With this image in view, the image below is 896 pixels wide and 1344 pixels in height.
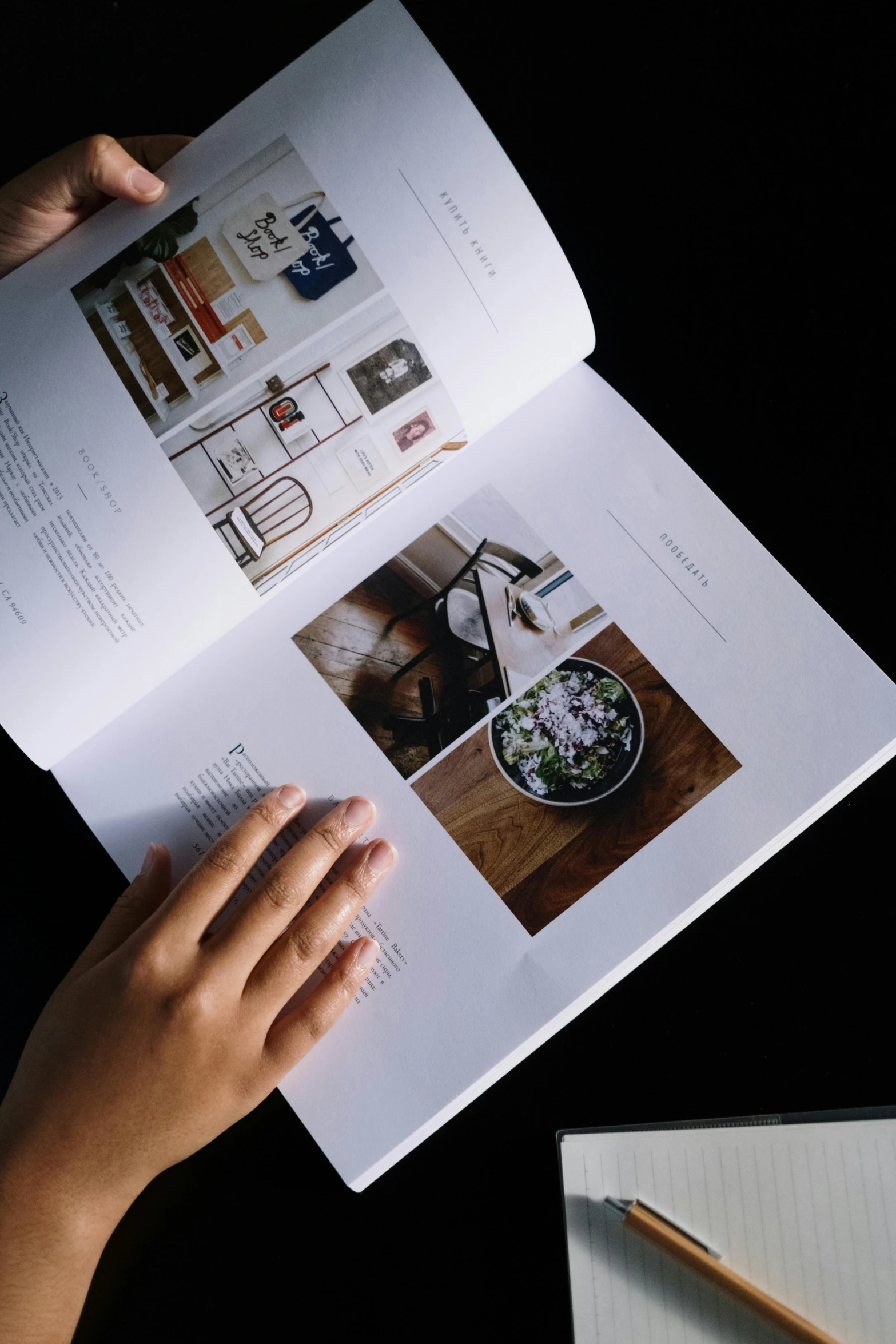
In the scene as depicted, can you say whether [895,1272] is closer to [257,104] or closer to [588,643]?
[588,643]

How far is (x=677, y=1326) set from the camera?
59 cm

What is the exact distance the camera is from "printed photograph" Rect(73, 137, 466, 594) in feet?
1.91

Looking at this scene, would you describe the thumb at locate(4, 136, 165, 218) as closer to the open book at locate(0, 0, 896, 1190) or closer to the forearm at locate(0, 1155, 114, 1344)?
the open book at locate(0, 0, 896, 1190)

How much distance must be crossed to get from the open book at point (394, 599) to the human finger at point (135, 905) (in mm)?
18

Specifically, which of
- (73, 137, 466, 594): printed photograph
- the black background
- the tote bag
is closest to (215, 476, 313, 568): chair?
(73, 137, 466, 594): printed photograph

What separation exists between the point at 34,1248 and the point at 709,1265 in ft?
1.34

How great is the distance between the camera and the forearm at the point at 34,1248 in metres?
0.58

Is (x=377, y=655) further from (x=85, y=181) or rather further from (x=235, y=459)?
(x=85, y=181)

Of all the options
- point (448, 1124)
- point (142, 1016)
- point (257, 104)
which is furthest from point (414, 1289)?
point (257, 104)

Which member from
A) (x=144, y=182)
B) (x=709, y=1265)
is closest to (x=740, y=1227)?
(x=709, y=1265)

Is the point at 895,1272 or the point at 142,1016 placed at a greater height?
the point at 142,1016

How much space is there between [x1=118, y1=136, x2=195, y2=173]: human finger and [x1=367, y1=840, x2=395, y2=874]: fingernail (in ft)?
1.57

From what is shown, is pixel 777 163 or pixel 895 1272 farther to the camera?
pixel 777 163

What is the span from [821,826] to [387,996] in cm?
30
